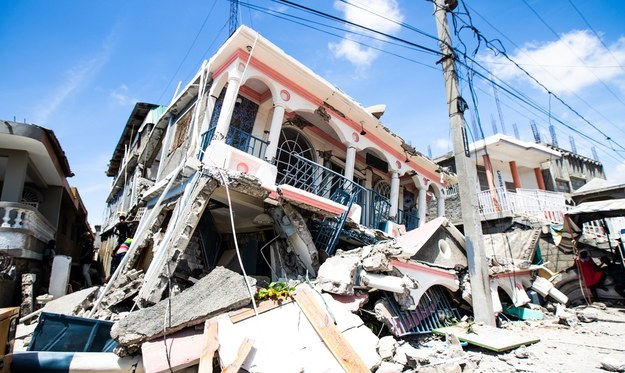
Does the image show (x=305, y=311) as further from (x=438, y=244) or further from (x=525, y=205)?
(x=525, y=205)

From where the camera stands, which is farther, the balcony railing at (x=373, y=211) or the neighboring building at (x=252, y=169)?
the balcony railing at (x=373, y=211)

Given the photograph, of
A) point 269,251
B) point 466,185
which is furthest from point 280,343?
point 466,185

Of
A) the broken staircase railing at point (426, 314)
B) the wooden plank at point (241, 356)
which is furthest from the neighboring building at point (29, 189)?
the broken staircase railing at point (426, 314)

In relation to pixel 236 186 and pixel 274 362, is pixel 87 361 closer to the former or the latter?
pixel 274 362

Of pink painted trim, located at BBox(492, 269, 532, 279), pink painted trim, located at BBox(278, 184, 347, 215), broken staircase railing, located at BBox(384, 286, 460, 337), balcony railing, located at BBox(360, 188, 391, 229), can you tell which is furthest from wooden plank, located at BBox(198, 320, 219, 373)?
pink painted trim, located at BBox(492, 269, 532, 279)

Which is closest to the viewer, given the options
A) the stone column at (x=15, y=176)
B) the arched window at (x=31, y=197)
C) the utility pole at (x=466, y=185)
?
the utility pole at (x=466, y=185)

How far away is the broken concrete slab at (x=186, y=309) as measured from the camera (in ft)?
11.6

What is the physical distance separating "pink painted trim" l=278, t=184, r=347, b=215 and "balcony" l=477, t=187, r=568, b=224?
10168 millimetres

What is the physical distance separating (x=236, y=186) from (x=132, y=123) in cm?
1317

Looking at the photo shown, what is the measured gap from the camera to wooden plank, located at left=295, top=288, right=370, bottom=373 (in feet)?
11.4

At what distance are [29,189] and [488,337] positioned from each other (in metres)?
14.8

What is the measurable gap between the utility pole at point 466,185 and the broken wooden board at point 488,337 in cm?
57

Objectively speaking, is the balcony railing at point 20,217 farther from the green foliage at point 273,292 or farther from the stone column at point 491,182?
the stone column at point 491,182

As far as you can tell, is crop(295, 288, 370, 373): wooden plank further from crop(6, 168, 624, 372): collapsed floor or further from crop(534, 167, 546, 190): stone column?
crop(534, 167, 546, 190): stone column
